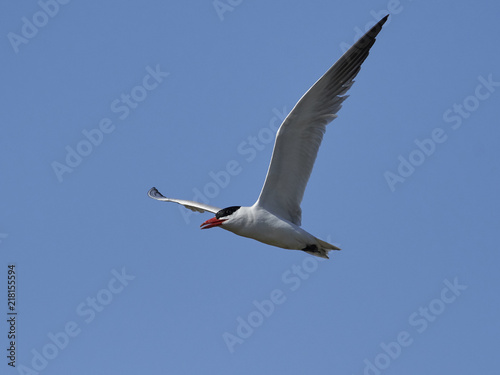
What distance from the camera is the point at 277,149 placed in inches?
554

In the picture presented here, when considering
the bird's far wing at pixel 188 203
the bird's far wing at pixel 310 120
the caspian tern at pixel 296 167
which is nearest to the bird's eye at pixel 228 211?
the caspian tern at pixel 296 167

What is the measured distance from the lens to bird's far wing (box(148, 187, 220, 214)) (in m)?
16.7

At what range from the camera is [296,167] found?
14398 millimetres

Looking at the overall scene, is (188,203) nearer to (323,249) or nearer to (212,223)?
(212,223)

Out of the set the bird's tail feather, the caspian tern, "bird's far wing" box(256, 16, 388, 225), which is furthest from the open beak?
the bird's tail feather

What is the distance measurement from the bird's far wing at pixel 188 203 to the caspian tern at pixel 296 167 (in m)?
1.82

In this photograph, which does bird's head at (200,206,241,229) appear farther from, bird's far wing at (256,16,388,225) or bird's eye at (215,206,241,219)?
bird's far wing at (256,16,388,225)

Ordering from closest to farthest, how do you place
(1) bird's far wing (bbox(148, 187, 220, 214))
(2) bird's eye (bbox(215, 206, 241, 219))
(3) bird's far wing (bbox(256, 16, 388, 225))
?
(3) bird's far wing (bbox(256, 16, 388, 225)) < (2) bird's eye (bbox(215, 206, 241, 219)) < (1) bird's far wing (bbox(148, 187, 220, 214))

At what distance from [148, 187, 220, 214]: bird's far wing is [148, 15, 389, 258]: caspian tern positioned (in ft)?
5.99

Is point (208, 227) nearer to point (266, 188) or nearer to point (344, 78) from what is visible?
point (266, 188)

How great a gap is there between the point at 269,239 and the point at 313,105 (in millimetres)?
2265

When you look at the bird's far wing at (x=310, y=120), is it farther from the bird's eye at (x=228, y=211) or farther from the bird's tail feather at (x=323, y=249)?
the bird's tail feather at (x=323, y=249)

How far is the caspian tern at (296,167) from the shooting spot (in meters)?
14.0

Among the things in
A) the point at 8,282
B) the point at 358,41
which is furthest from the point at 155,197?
the point at 358,41
